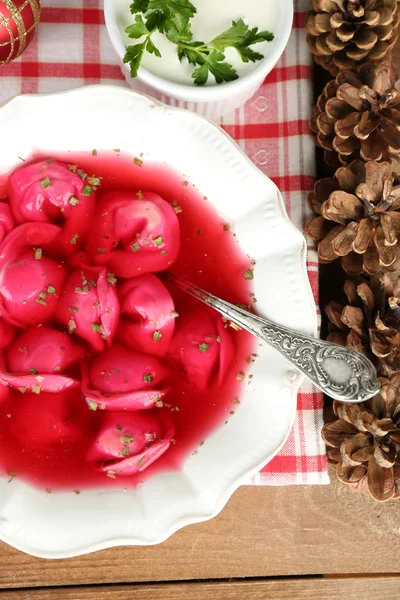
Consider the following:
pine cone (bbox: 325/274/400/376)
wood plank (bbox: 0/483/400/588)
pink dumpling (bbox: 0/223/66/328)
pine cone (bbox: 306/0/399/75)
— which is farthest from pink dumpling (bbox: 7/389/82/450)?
pine cone (bbox: 306/0/399/75)

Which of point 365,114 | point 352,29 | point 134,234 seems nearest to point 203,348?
point 134,234

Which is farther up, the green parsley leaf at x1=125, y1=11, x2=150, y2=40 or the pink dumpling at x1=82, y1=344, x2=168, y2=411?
the green parsley leaf at x1=125, y1=11, x2=150, y2=40

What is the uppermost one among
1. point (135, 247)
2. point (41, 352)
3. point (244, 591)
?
point (135, 247)

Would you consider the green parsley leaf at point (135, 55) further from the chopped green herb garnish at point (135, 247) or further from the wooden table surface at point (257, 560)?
the wooden table surface at point (257, 560)

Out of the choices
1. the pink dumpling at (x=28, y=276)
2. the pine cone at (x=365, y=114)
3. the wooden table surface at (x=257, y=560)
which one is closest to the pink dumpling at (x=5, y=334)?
the pink dumpling at (x=28, y=276)

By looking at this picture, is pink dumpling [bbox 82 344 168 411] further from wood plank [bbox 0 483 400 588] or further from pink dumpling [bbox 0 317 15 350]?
wood plank [bbox 0 483 400 588]

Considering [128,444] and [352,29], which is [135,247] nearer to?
[128,444]
